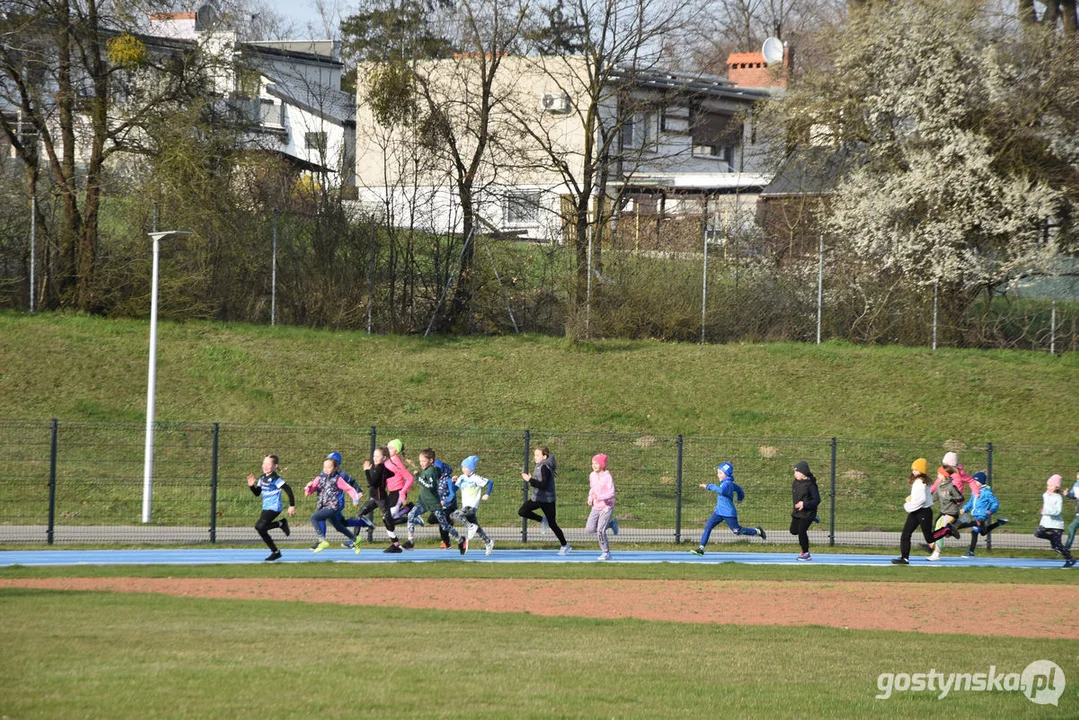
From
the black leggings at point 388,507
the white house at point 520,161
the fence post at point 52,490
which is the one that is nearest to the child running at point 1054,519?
the black leggings at point 388,507

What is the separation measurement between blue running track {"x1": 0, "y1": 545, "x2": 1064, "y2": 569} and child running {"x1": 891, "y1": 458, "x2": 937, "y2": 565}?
1.60 feet

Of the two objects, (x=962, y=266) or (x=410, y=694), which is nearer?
(x=410, y=694)

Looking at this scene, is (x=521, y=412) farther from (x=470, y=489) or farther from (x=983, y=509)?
(x=983, y=509)

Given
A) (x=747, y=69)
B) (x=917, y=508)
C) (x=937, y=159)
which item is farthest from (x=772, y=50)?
(x=917, y=508)

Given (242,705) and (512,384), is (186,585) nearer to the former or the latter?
(242,705)

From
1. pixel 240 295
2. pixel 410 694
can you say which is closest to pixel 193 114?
pixel 240 295

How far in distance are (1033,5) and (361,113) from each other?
27121 millimetres

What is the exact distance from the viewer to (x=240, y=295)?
31047 mm

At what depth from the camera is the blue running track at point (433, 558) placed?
1762 centimetres

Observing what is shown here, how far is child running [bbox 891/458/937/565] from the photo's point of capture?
63.6ft

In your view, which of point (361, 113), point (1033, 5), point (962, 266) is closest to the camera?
point (962, 266)

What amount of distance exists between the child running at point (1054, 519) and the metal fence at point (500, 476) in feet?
6.28

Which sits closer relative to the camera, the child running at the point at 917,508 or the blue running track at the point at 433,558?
the blue running track at the point at 433,558

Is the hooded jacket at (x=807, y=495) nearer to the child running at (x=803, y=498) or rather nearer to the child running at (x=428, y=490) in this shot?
the child running at (x=803, y=498)
